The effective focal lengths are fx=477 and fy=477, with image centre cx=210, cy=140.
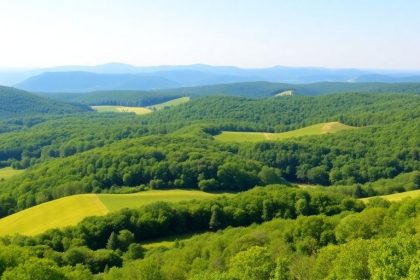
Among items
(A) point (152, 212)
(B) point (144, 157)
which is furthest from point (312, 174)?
(A) point (152, 212)

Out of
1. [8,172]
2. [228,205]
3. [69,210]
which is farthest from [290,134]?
[69,210]

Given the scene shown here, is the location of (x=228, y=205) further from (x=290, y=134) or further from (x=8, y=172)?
(x=290, y=134)

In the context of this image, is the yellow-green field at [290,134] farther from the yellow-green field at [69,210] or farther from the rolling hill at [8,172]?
the yellow-green field at [69,210]

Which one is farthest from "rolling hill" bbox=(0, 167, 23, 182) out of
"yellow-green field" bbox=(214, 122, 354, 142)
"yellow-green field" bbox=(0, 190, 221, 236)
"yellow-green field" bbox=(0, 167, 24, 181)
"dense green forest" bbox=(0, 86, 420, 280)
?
"yellow-green field" bbox=(0, 190, 221, 236)

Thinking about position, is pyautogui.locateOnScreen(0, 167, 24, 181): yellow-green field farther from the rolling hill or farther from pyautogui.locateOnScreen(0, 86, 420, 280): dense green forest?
pyautogui.locateOnScreen(0, 86, 420, 280): dense green forest

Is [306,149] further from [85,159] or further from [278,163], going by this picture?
[85,159]

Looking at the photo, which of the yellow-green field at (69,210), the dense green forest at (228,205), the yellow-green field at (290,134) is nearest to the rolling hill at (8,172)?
the dense green forest at (228,205)

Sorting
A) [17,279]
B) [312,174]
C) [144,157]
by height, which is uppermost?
[17,279]
